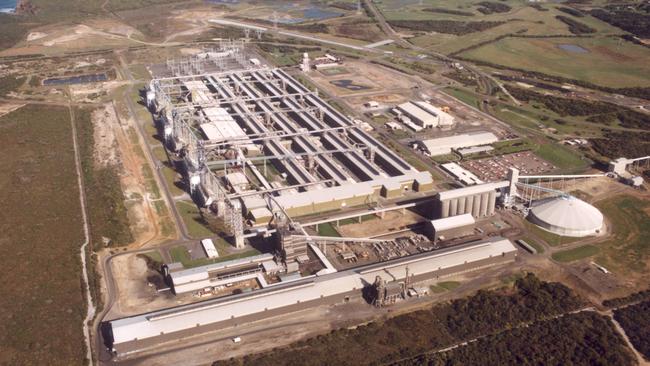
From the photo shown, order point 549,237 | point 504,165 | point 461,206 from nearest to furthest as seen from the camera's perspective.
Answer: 1. point 549,237
2. point 461,206
3. point 504,165

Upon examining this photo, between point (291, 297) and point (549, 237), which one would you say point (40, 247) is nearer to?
point (291, 297)

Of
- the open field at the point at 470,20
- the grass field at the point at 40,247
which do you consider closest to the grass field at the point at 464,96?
the open field at the point at 470,20

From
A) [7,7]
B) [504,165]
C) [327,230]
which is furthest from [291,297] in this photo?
[7,7]

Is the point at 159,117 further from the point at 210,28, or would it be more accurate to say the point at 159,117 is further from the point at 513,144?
the point at 210,28

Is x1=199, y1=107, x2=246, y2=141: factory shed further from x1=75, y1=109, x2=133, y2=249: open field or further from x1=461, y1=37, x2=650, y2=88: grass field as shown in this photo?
x1=461, y1=37, x2=650, y2=88: grass field

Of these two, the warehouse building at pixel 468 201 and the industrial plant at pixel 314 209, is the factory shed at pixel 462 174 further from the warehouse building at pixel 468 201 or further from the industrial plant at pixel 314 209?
the warehouse building at pixel 468 201
